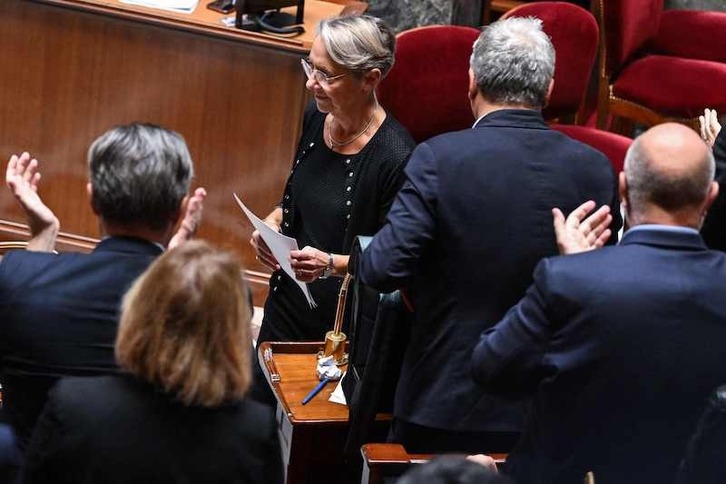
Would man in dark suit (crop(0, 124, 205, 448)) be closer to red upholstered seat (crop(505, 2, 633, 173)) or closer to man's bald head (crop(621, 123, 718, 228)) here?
man's bald head (crop(621, 123, 718, 228))

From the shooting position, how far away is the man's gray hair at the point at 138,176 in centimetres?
207

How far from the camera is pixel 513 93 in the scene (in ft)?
8.32

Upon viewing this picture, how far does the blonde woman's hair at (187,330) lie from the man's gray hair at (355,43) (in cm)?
129

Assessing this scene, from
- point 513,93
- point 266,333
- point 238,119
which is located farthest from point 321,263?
point 238,119

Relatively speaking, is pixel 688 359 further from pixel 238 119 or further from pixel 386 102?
pixel 238 119

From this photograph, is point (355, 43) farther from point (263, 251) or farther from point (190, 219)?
point (190, 219)

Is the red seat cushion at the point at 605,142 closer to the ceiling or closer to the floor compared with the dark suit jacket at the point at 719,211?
closer to the floor

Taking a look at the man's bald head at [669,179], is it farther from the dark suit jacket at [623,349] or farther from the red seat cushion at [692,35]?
the red seat cushion at [692,35]

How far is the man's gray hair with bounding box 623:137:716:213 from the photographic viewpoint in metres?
2.11

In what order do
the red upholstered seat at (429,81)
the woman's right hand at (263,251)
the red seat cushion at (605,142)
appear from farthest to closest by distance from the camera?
the red seat cushion at (605,142) < the red upholstered seat at (429,81) < the woman's right hand at (263,251)

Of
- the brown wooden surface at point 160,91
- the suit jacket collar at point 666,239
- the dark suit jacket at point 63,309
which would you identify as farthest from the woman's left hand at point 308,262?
the brown wooden surface at point 160,91

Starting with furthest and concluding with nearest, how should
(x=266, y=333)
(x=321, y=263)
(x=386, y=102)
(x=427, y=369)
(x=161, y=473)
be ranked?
1. (x=386, y=102)
2. (x=266, y=333)
3. (x=321, y=263)
4. (x=427, y=369)
5. (x=161, y=473)

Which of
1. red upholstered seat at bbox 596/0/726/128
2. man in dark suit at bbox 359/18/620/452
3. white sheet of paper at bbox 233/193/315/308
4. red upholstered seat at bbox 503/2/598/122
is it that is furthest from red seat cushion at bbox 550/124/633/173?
man in dark suit at bbox 359/18/620/452

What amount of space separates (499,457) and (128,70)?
2.32 m
